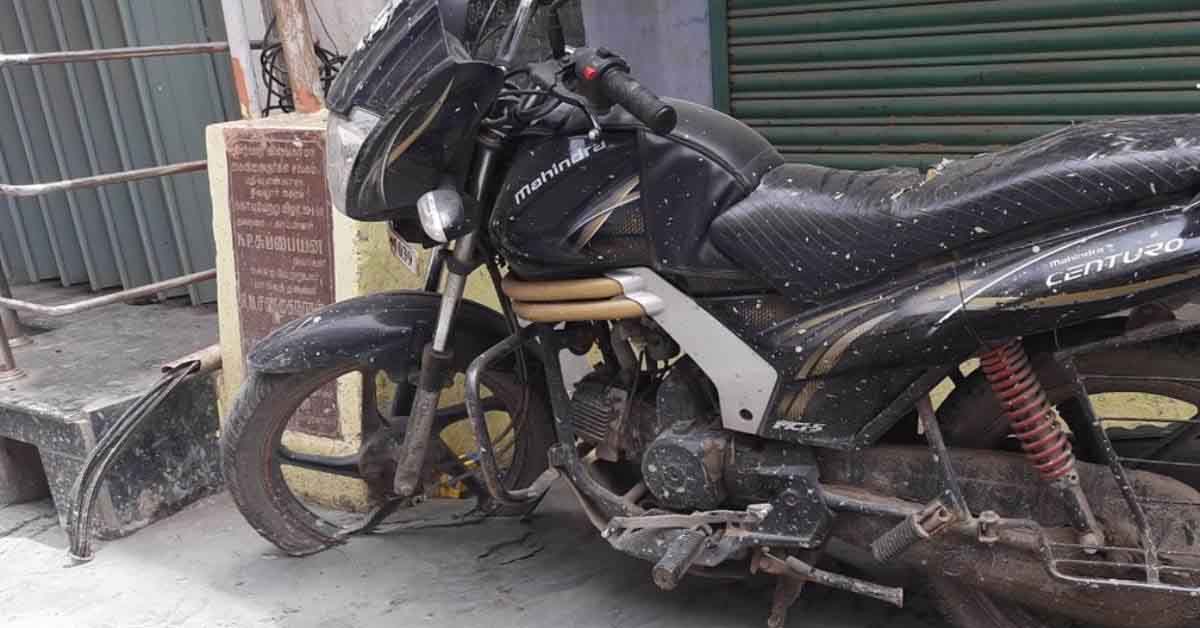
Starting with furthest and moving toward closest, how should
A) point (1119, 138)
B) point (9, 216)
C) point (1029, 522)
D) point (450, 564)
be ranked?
1. point (9, 216)
2. point (450, 564)
3. point (1029, 522)
4. point (1119, 138)

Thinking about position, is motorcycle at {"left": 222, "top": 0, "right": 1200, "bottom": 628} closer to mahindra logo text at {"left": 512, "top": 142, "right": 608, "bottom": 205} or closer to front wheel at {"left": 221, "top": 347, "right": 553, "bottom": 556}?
mahindra logo text at {"left": 512, "top": 142, "right": 608, "bottom": 205}

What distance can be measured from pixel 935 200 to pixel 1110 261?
1.14 feet

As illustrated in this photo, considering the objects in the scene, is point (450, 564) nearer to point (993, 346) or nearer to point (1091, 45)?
point (993, 346)

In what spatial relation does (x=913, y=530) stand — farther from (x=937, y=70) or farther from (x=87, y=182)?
(x=87, y=182)

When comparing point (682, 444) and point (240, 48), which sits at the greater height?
point (240, 48)

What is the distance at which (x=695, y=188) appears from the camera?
237 cm

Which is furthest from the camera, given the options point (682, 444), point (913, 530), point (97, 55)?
point (97, 55)

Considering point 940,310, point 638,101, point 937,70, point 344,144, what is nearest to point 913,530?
point 940,310

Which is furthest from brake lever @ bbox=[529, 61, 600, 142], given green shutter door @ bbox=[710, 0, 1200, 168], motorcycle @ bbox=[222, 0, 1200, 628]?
green shutter door @ bbox=[710, 0, 1200, 168]

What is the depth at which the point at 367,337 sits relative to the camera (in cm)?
284

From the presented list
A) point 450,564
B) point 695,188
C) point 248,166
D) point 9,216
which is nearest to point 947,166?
point 695,188

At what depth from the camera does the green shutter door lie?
151 inches

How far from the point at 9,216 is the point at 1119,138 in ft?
18.9

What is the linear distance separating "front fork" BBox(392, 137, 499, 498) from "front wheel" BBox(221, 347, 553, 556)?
166 millimetres
